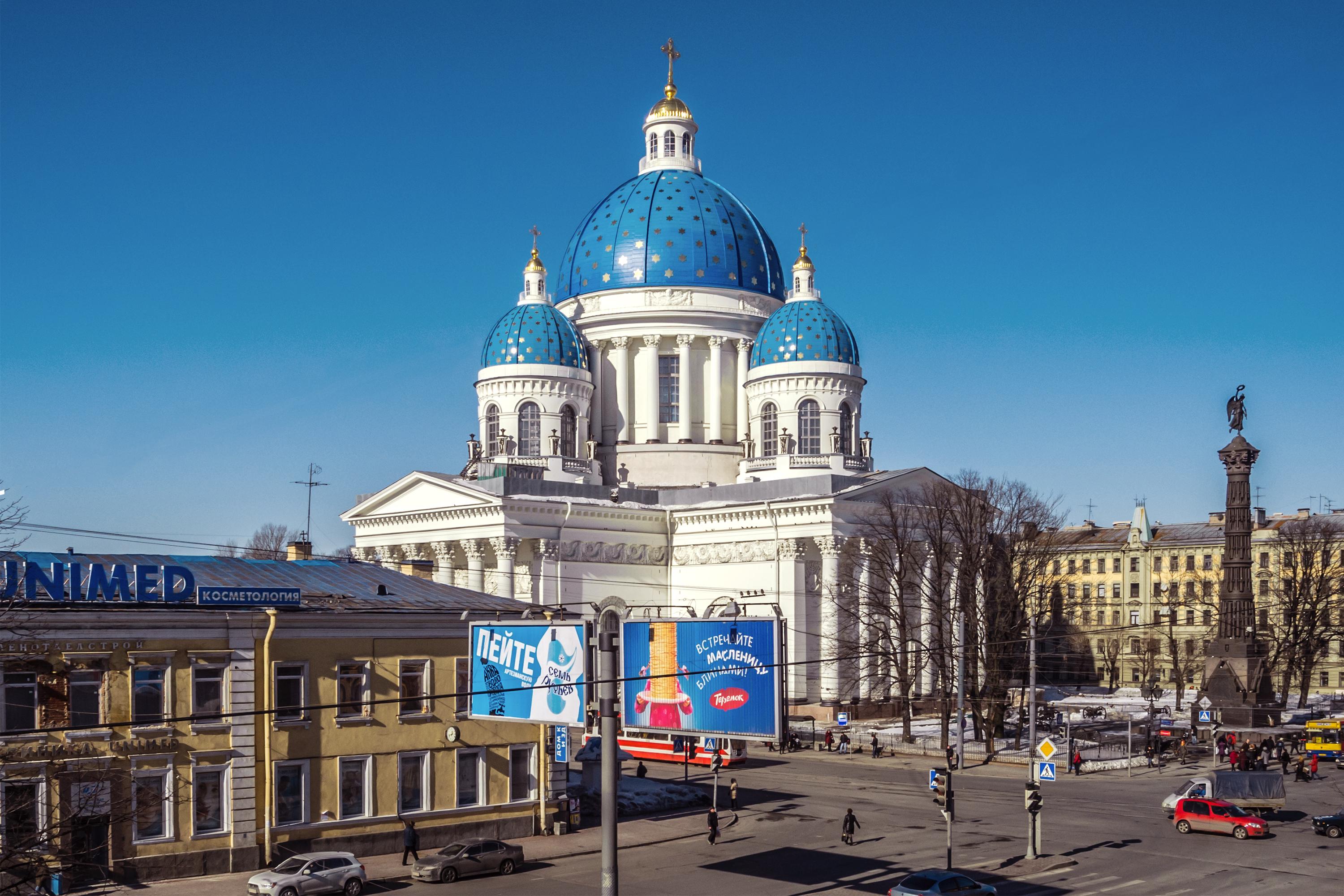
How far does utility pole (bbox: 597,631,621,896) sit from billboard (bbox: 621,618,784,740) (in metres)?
4.12

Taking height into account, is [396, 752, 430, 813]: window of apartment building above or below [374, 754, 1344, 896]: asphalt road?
above

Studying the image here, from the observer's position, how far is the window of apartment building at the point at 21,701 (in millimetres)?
30312

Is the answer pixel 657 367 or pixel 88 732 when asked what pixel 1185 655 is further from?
pixel 88 732

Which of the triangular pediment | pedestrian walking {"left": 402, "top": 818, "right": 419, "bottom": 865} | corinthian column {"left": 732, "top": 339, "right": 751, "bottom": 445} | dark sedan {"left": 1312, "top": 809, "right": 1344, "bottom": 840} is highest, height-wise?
corinthian column {"left": 732, "top": 339, "right": 751, "bottom": 445}

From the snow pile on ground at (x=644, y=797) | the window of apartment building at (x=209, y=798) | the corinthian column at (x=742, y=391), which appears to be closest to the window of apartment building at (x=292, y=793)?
the window of apartment building at (x=209, y=798)

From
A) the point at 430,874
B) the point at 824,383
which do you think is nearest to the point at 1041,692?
the point at 824,383

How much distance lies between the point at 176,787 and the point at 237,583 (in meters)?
5.49

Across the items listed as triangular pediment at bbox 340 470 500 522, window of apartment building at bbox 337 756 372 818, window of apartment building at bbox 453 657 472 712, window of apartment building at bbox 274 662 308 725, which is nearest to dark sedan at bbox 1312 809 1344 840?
window of apartment building at bbox 453 657 472 712

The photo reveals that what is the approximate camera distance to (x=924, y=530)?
70188mm

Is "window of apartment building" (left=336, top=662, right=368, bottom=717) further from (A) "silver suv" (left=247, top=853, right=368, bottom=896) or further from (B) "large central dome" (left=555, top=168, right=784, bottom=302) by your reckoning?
(B) "large central dome" (left=555, top=168, right=784, bottom=302)

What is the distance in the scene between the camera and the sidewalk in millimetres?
31141

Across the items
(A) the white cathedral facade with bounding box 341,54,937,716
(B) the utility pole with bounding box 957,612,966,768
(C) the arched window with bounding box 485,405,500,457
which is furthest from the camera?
(C) the arched window with bounding box 485,405,500,457

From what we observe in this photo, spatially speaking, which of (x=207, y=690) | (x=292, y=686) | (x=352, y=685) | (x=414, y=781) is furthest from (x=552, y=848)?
(x=207, y=690)

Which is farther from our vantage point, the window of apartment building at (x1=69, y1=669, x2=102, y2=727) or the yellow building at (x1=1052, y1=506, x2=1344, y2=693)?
the yellow building at (x1=1052, y1=506, x2=1344, y2=693)
